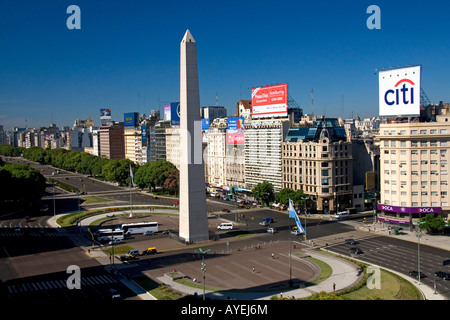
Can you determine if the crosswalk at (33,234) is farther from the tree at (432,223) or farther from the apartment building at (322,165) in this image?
the tree at (432,223)

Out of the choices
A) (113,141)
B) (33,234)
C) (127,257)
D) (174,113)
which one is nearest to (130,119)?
(113,141)

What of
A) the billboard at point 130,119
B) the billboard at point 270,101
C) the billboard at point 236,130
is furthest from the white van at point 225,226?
the billboard at point 130,119

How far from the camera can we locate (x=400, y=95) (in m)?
67.6

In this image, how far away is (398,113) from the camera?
68.1 meters

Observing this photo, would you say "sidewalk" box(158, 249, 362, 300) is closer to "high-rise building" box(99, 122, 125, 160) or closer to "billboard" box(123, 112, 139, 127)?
"billboard" box(123, 112, 139, 127)

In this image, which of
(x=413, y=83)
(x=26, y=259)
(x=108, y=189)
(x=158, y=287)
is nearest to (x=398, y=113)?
(x=413, y=83)

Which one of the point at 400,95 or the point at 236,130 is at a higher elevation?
the point at 400,95

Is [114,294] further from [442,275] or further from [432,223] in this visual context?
[432,223]

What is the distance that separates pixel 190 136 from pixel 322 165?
34105 millimetres

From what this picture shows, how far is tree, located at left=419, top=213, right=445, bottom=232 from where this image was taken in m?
61.7

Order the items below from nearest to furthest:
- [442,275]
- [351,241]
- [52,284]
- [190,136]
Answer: [52,284]
[442,275]
[190,136]
[351,241]

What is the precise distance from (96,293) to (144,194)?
255ft

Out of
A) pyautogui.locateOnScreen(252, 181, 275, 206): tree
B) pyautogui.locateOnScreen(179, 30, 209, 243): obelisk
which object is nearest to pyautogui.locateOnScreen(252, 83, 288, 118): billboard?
pyautogui.locateOnScreen(252, 181, 275, 206): tree
